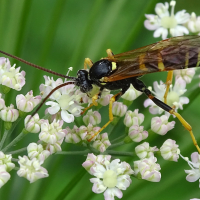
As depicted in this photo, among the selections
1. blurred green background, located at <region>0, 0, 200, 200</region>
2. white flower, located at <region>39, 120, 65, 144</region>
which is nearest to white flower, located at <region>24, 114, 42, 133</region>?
white flower, located at <region>39, 120, 65, 144</region>

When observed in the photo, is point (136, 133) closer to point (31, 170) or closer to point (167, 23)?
point (31, 170)

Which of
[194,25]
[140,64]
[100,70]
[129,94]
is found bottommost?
[129,94]

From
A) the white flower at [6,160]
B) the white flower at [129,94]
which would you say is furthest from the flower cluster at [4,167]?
the white flower at [129,94]

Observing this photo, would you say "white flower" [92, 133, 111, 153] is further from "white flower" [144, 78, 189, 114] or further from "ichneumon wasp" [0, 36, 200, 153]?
"white flower" [144, 78, 189, 114]

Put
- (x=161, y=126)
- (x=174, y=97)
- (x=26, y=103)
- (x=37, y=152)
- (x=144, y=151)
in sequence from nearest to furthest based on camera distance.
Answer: (x=37, y=152) < (x=26, y=103) < (x=144, y=151) < (x=161, y=126) < (x=174, y=97)

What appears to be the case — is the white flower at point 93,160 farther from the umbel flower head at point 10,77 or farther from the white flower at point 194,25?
the white flower at point 194,25

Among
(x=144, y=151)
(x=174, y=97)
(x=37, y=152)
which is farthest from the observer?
(x=174, y=97)

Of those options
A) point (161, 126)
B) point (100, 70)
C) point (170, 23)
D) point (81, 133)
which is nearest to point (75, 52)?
point (100, 70)
